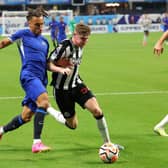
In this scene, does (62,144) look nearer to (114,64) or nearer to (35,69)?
(35,69)

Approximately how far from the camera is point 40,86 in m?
8.77

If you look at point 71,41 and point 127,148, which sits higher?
point 71,41

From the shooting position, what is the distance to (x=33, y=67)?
902cm

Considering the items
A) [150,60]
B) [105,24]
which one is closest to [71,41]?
[150,60]

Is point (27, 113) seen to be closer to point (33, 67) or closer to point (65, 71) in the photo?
point (33, 67)

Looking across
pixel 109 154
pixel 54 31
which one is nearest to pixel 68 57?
pixel 109 154

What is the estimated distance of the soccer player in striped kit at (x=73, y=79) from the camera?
870 centimetres

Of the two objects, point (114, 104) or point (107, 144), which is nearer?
point (107, 144)

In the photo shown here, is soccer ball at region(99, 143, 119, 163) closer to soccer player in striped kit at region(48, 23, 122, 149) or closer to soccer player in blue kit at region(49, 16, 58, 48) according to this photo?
soccer player in striped kit at region(48, 23, 122, 149)

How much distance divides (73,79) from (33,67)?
658mm

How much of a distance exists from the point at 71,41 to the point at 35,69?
719 mm

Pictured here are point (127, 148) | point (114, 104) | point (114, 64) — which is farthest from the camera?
point (114, 64)

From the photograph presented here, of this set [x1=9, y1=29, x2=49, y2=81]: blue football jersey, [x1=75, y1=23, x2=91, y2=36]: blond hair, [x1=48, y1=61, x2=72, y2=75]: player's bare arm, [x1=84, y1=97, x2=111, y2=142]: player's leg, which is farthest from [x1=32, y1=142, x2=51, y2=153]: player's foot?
[x1=75, y1=23, x2=91, y2=36]: blond hair

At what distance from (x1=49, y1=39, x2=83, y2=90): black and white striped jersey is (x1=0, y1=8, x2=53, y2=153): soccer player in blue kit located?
9.2 inches
